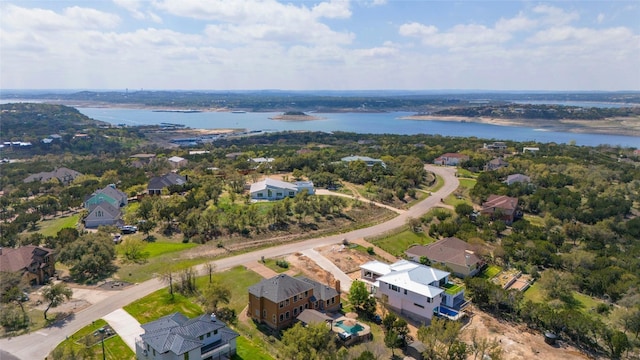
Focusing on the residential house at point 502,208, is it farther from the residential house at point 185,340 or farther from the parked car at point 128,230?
the parked car at point 128,230

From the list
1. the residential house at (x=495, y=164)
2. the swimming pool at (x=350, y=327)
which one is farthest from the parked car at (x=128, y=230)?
the residential house at (x=495, y=164)

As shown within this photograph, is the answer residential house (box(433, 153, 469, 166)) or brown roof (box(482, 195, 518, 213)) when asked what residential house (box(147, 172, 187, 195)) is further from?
residential house (box(433, 153, 469, 166))

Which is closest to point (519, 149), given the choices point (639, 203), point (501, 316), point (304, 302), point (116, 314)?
point (639, 203)

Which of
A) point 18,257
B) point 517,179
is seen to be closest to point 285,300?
point 18,257

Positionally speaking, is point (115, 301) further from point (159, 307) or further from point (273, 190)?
point (273, 190)

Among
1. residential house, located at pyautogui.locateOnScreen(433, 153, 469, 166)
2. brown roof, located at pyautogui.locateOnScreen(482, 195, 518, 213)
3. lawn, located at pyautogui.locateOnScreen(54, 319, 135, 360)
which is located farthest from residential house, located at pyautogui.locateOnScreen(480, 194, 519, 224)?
lawn, located at pyautogui.locateOnScreen(54, 319, 135, 360)
